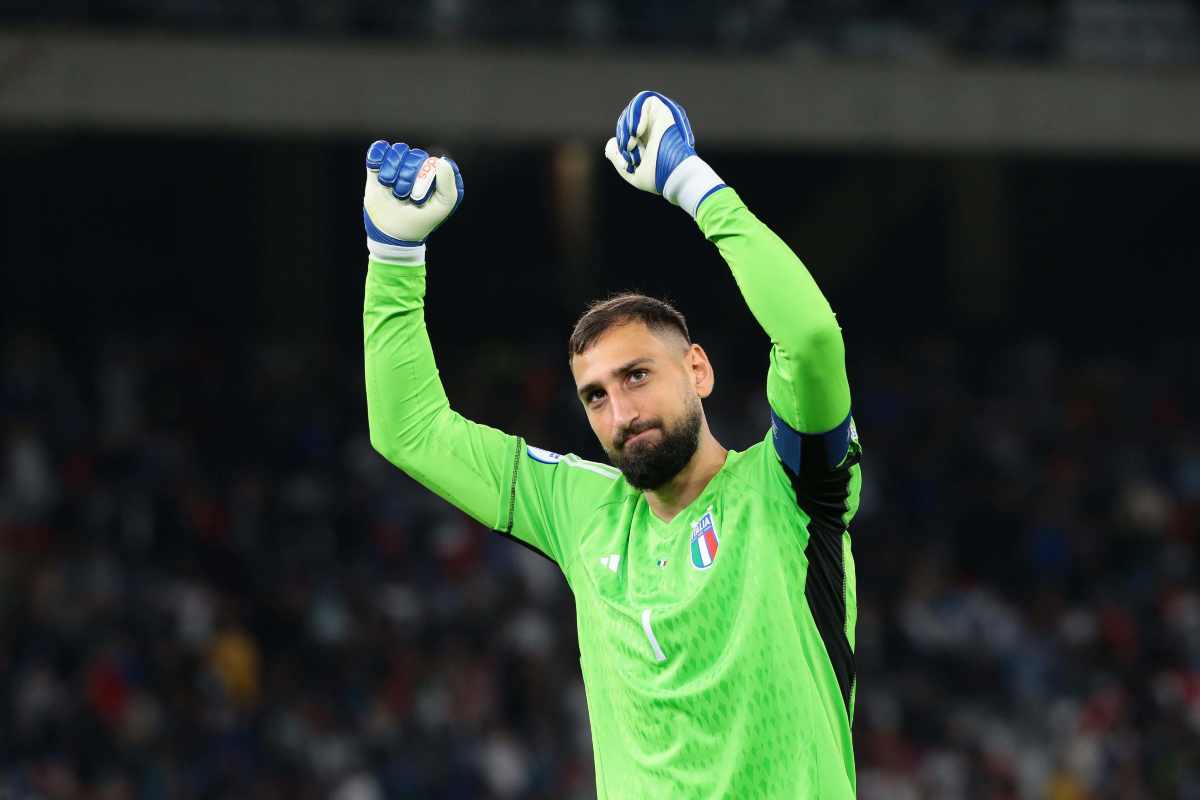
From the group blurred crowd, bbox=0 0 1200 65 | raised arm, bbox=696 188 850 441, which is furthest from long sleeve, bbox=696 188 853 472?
blurred crowd, bbox=0 0 1200 65

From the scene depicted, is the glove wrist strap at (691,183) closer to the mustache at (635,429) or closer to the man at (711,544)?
the man at (711,544)

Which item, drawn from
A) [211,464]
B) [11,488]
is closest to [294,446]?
[211,464]

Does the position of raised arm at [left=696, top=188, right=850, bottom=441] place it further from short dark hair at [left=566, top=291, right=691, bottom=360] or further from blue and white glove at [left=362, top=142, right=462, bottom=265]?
blue and white glove at [left=362, top=142, right=462, bottom=265]

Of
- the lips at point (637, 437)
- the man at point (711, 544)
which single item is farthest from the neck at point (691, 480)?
the lips at point (637, 437)

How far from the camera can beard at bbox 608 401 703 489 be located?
10.4 feet

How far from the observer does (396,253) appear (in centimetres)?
360

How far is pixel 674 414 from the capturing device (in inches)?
125

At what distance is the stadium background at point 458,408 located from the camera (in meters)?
11.7

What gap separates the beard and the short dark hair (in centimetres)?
16

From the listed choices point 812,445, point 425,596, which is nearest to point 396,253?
point 812,445

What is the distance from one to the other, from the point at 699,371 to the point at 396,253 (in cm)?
72

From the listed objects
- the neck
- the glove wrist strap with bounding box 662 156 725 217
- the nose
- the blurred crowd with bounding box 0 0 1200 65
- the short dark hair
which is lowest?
the neck

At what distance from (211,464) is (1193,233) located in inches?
506

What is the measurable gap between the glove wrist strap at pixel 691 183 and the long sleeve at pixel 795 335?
121mm
